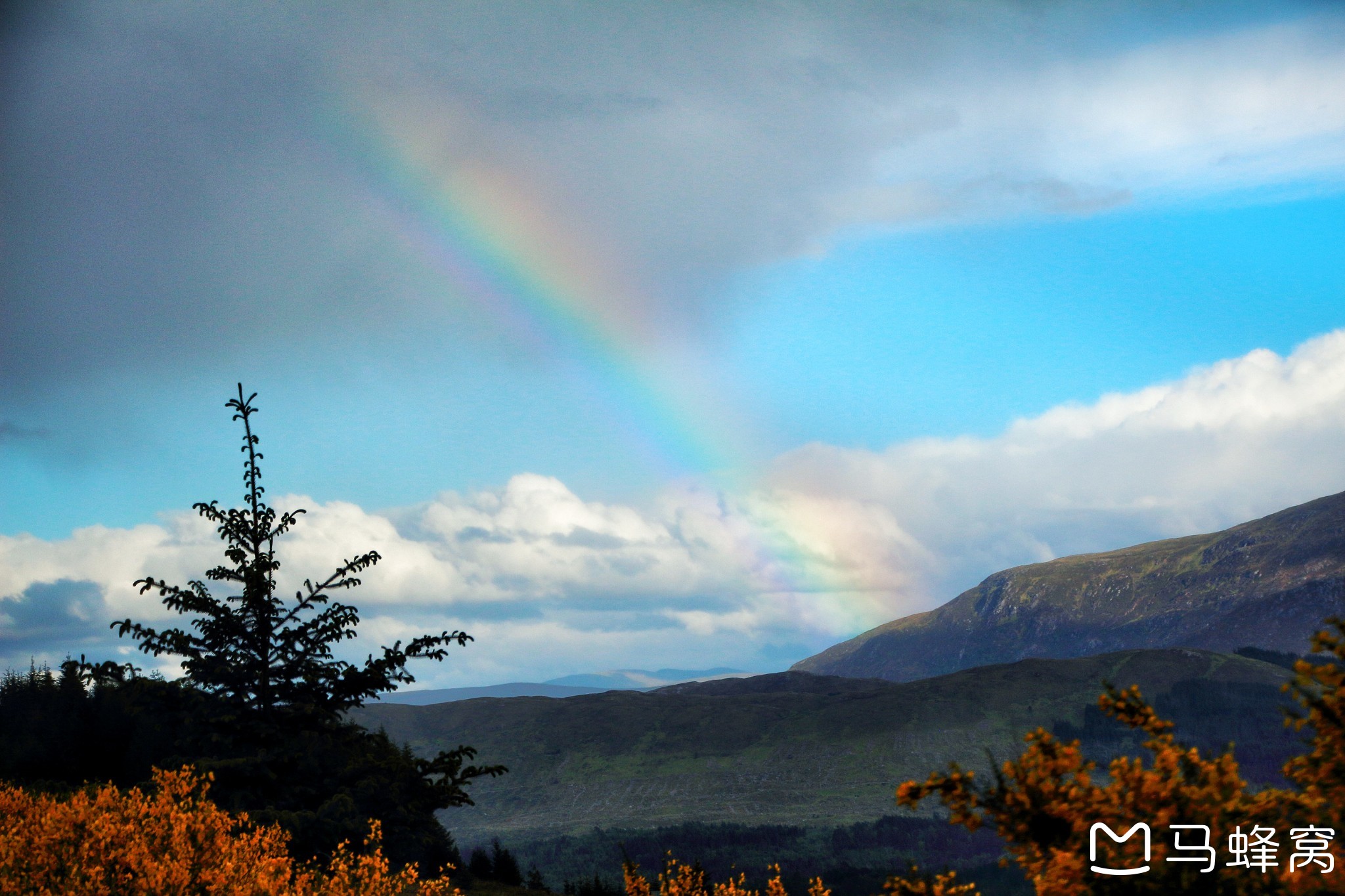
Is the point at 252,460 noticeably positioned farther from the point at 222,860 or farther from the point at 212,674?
the point at 222,860

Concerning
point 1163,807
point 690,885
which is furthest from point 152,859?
point 1163,807

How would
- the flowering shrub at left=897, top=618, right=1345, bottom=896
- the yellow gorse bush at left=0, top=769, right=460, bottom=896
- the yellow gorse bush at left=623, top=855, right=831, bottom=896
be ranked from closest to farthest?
the flowering shrub at left=897, top=618, right=1345, bottom=896 → the yellow gorse bush at left=0, top=769, right=460, bottom=896 → the yellow gorse bush at left=623, top=855, right=831, bottom=896

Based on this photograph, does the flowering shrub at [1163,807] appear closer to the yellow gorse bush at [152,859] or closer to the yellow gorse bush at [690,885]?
the yellow gorse bush at [690,885]

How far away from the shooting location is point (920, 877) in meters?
7.29

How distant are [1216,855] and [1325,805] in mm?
1077

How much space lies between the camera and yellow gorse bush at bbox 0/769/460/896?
44.0 feet

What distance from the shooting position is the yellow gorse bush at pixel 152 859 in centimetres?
1341

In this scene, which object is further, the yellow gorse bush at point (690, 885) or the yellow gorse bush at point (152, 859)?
the yellow gorse bush at point (690, 885)

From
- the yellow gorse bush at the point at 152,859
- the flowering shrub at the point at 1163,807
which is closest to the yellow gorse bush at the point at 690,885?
the yellow gorse bush at the point at 152,859

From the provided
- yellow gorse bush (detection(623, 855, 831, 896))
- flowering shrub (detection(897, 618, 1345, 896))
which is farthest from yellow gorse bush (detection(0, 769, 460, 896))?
flowering shrub (detection(897, 618, 1345, 896))

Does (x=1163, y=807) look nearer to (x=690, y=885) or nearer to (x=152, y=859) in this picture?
(x=690, y=885)

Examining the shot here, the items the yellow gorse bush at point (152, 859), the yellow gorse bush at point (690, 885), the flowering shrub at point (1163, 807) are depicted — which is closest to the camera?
the flowering shrub at point (1163, 807)

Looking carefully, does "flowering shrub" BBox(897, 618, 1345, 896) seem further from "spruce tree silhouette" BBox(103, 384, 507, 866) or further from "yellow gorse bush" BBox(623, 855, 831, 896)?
"spruce tree silhouette" BBox(103, 384, 507, 866)

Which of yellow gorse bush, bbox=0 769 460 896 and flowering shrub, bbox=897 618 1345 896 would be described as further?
yellow gorse bush, bbox=0 769 460 896
